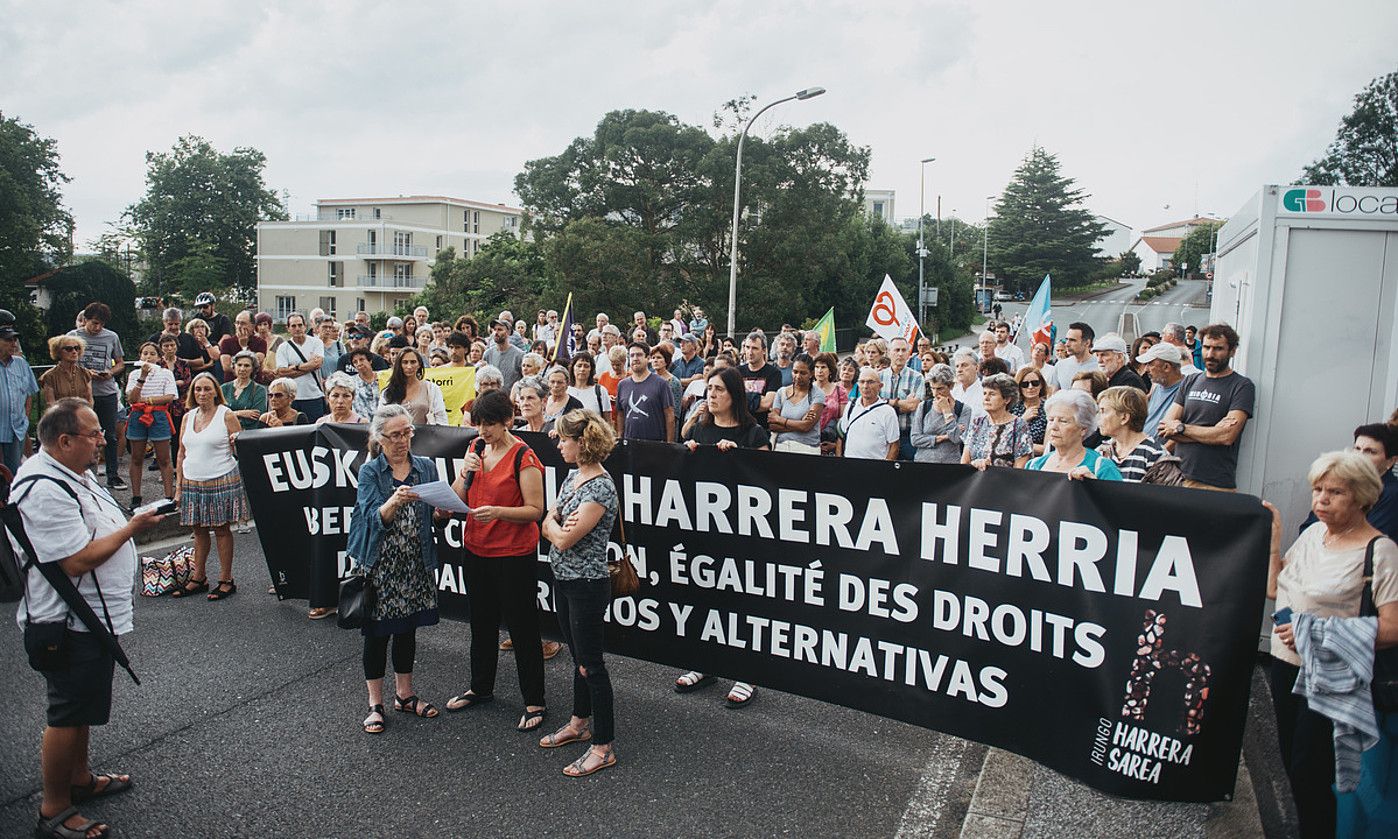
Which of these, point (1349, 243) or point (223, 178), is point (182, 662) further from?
point (223, 178)

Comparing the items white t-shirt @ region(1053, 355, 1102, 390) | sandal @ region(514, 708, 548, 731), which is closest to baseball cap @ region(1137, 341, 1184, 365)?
white t-shirt @ region(1053, 355, 1102, 390)

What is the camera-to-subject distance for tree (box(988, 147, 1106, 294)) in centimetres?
8312

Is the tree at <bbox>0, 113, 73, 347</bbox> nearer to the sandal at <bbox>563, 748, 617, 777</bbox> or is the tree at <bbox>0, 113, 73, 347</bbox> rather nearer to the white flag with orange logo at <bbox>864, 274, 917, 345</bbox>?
the white flag with orange logo at <bbox>864, 274, 917, 345</bbox>

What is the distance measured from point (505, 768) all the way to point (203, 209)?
9991 centimetres

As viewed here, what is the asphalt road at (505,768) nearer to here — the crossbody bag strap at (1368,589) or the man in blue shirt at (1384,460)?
the crossbody bag strap at (1368,589)

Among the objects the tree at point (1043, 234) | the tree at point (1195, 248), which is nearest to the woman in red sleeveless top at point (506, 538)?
the tree at point (1043, 234)

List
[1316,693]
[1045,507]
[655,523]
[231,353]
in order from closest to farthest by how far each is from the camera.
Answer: [1316,693]
[1045,507]
[655,523]
[231,353]

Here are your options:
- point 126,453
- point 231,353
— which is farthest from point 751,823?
point 126,453

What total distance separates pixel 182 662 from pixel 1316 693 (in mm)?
6012

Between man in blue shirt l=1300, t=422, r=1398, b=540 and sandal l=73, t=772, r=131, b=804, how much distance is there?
5563mm

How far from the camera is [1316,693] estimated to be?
3408 mm

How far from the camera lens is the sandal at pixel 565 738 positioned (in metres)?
4.66

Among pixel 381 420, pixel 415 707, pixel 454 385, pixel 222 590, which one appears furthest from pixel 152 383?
pixel 415 707

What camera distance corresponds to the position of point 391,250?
8744cm
